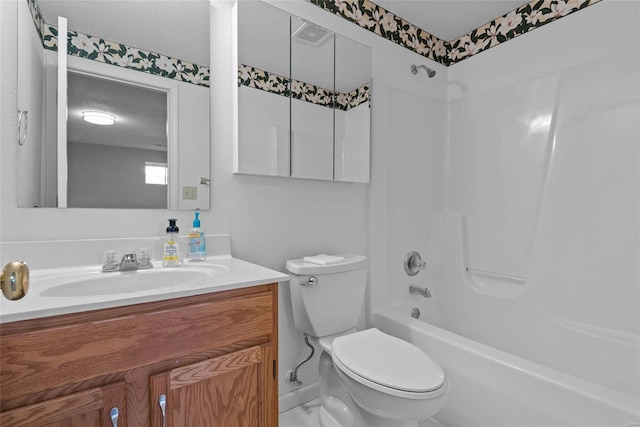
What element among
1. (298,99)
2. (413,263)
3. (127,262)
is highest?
(298,99)

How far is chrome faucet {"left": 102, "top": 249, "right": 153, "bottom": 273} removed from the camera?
1.13m

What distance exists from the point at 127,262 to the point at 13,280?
0.57 m

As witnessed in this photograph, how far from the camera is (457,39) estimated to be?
2.30m

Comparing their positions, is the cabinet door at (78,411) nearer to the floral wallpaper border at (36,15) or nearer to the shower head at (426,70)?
the floral wallpaper border at (36,15)

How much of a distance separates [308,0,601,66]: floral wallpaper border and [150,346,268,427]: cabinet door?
1.78m

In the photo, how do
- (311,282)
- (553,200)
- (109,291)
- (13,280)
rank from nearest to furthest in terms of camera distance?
(13,280)
(109,291)
(311,282)
(553,200)

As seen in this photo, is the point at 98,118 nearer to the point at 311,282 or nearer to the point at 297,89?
the point at 297,89

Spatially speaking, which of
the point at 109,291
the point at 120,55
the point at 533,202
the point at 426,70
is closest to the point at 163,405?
the point at 109,291

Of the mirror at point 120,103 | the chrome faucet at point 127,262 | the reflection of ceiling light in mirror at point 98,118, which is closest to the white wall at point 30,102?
the mirror at point 120,103

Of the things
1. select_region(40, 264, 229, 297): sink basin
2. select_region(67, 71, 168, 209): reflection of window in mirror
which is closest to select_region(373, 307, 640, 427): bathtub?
select_region(40, 264, 229, 297): sink basin

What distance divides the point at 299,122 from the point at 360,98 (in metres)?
0.43

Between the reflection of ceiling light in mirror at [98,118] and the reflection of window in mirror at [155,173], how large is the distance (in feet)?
0.64

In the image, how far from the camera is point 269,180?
5.21 ft

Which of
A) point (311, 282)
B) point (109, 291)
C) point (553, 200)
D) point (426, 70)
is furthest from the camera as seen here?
point (426, 70)
